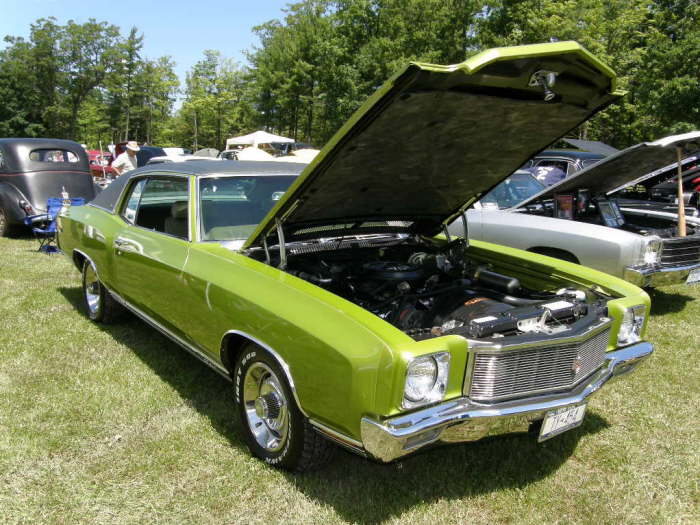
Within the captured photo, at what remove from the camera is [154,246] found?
12.0ft

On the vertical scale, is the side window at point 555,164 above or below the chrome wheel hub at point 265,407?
above

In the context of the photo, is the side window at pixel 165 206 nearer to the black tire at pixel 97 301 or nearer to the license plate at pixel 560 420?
the black tire at pixel 97 301

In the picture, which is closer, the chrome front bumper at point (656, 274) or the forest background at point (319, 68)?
the chrome front bumper at point (656, 274)

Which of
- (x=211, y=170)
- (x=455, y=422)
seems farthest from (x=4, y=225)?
(x=455, y=422)

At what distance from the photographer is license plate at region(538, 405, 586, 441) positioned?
8.00ft

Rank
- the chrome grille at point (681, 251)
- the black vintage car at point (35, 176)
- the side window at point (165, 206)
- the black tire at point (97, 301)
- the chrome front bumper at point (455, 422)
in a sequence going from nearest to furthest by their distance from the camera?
the chrome front bumper at point (455, 422) → the side window at point (165, 206) → the black tire at point (97, 301) → the chrome grille at point (681, 251) → the black vintage car at point (35, 176)

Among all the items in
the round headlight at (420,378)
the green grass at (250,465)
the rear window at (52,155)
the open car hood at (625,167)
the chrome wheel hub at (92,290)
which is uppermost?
the open car hood at (625,167)

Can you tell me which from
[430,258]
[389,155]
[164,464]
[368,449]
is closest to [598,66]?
[389,155]

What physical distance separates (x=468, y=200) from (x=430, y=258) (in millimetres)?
677

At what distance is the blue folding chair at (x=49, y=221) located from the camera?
810 centimetres

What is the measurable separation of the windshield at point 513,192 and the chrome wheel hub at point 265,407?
4.30m

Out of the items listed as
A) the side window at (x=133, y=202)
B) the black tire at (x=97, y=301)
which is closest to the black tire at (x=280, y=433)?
the side window at (x=133, y=202)

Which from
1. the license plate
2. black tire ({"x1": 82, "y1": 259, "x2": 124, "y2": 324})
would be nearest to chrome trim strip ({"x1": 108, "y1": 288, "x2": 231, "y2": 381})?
black tire ({"x1": 82, "y1": 259, "x2": 124, "y2": 324})

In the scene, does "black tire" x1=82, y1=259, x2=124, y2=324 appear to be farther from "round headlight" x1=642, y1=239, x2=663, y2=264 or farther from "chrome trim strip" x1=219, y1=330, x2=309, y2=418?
"round headlight" x1=642, y1=239, x2=663, y2=264
